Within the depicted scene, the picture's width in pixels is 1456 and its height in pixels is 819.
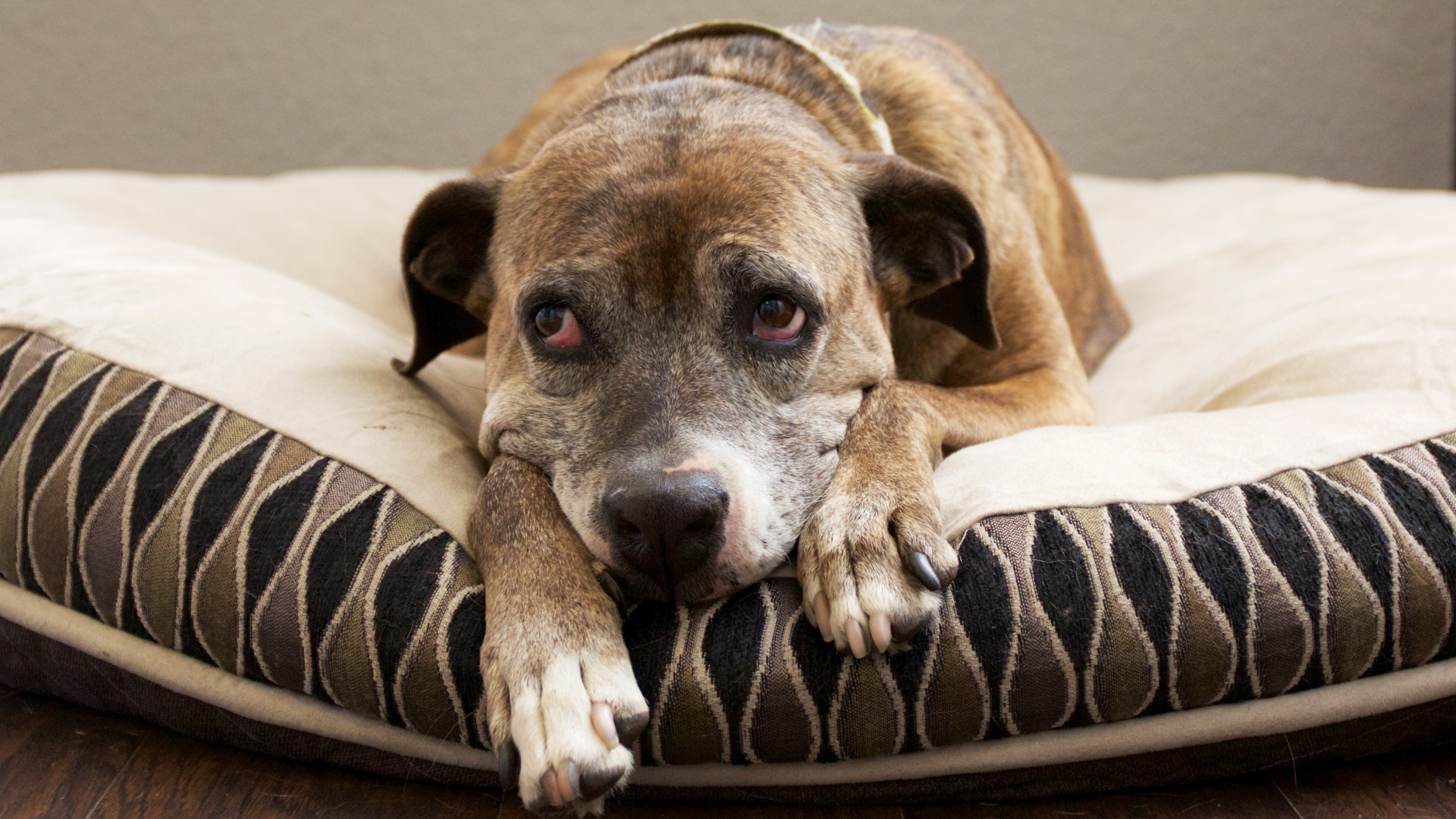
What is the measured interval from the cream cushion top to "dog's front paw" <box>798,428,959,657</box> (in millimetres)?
114

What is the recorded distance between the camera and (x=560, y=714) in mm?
1249

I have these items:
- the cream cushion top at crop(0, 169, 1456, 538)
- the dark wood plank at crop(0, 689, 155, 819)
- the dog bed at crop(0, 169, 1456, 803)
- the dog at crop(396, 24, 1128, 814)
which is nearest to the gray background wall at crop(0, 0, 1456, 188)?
the cream cushion top at crop(0, 169, 1456, 538)

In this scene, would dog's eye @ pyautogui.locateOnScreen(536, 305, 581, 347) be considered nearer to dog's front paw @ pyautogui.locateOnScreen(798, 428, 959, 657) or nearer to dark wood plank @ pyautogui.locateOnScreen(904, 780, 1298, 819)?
dog's front paw @ pyautogui.locateOnScreen(798, 428, 959, 657)

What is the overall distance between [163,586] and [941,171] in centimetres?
162

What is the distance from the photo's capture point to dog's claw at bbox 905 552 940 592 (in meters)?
1.36

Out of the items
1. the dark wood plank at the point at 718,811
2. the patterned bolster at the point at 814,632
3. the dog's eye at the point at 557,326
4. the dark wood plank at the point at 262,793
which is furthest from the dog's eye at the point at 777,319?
the dark wood plank at the point at 262,793

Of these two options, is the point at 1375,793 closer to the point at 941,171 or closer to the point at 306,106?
the point at 941,171

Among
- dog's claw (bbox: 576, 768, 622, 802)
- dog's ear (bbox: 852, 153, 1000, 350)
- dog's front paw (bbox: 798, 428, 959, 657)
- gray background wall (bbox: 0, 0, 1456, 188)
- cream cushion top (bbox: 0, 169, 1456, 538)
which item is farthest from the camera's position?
gray background wall (bbox: 0, 0, 1456, 188)

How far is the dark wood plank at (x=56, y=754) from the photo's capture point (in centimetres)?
147

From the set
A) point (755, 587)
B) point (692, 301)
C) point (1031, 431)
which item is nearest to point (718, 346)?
point (692, 301)

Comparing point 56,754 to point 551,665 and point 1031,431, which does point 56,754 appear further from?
point 1031,431

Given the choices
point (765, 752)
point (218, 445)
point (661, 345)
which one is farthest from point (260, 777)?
point (661, 345)

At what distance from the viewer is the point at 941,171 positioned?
217 cm

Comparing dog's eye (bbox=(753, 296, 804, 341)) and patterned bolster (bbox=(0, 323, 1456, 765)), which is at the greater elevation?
dog's eye (bbox=(753, 296, 804, 341))
